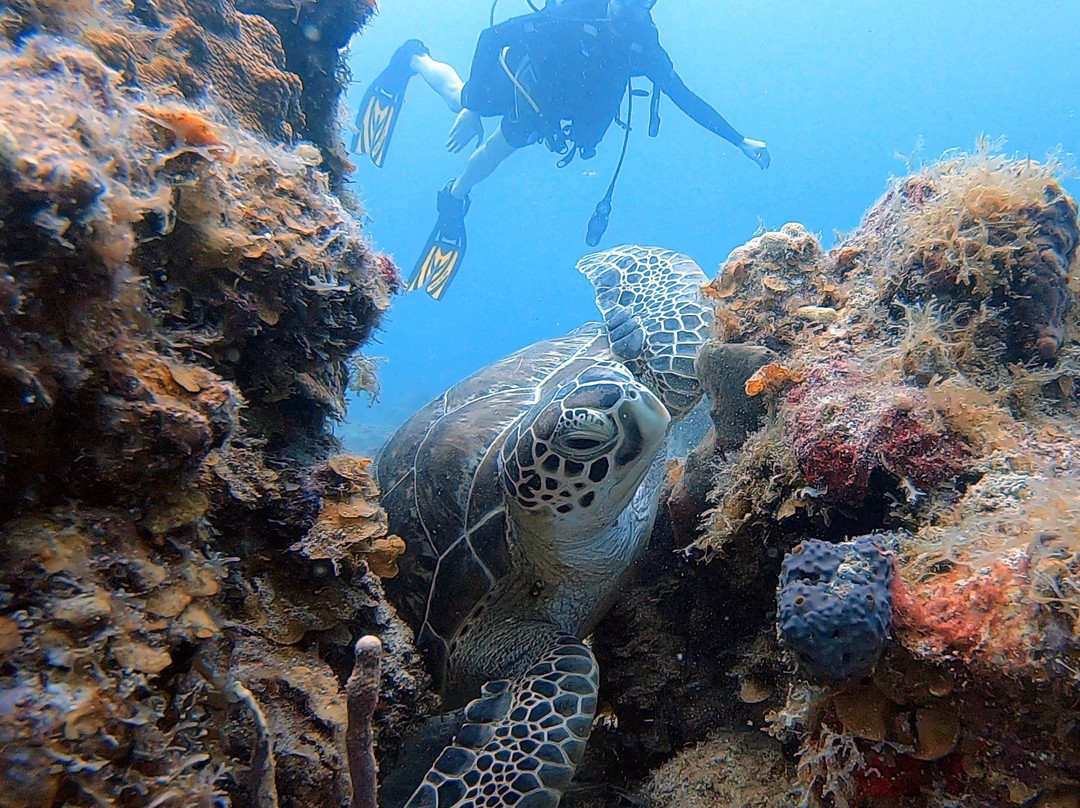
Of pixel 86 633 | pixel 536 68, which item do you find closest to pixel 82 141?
pixel 86 633

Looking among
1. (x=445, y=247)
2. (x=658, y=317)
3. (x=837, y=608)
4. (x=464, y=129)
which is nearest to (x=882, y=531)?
(x=837, y=608)

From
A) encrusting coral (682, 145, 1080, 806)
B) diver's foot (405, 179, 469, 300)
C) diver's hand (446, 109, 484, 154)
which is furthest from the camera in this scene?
diver's hand (446, 109, 484, 154)

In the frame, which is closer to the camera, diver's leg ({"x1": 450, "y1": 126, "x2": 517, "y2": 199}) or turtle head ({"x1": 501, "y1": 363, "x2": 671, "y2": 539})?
turtle head ({"x1": 501, "y1": 363, "x2": 671, "y2": 539})

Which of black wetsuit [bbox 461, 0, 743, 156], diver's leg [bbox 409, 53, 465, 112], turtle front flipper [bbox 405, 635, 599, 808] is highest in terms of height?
black wetsuit [bbox 461, 0, 743, 156]

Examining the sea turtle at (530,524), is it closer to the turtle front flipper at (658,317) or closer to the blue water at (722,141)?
the turtle front flipper at (658,317)

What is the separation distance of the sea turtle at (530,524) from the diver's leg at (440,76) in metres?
8.85

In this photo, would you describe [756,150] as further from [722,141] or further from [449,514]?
[722,141]

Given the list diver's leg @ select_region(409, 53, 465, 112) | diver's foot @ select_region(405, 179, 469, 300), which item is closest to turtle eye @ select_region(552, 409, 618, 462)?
diver's foot @ select_region(405, 179, 469, 300)

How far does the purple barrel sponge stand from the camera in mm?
1203

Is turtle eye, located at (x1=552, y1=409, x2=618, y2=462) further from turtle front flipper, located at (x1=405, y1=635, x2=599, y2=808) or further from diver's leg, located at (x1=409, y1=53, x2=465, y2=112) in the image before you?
diver's leg, located at (x1=409, y1=53, x2=465, y2=112)

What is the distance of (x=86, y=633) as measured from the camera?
0.92 meters

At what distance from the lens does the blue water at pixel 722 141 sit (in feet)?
233

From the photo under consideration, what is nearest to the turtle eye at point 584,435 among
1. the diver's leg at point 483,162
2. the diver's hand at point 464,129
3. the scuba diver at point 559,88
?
the scuba diver at point 559,88

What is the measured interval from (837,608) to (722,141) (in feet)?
343
